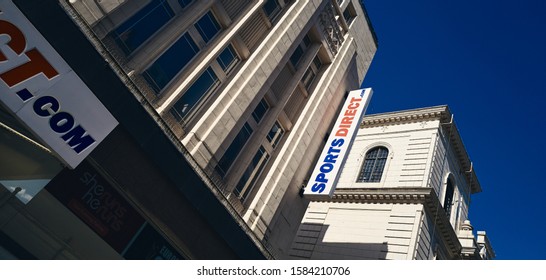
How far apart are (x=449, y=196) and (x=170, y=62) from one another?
1072 inches

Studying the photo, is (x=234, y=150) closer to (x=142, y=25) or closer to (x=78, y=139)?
(x=142, y=25)

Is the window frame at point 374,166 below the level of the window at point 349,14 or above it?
below

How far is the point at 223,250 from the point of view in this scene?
15.3 meters

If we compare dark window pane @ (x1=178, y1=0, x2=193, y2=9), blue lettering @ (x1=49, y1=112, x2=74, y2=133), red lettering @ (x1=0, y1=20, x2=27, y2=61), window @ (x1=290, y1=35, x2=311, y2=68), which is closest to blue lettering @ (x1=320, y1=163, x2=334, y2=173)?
window @ (x1=290, y1=35, x2=311, y2=68)

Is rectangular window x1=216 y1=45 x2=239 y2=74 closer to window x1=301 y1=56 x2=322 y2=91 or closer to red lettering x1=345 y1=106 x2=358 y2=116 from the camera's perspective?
window x1=301 y1=56 x2=322 y2=91

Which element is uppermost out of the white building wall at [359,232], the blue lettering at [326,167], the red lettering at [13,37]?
the white building wall at [359,232]

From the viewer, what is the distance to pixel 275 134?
2053cm

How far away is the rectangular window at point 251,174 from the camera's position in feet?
58.3

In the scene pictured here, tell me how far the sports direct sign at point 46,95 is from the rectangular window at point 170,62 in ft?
11.9

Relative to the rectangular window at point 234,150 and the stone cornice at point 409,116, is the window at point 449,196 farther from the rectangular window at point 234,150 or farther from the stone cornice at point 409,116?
the rectangular window at point 234,150

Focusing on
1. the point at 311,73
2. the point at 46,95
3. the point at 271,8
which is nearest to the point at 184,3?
the point at 271,8

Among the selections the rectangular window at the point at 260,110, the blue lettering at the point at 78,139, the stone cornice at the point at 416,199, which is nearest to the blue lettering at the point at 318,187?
the rectangular window at the point at 260,110

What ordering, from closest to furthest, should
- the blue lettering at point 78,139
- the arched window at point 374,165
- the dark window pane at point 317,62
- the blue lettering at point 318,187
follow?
the blue lettering at point 78,139 < the blue lettering at point 318,187 < the dark window pane at point 317,62 < the arched window at point 374,165
